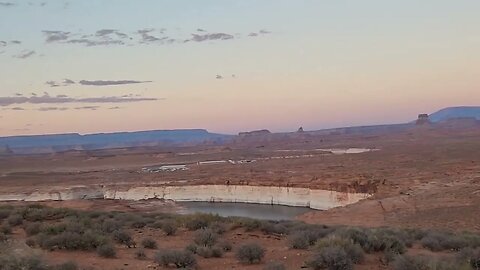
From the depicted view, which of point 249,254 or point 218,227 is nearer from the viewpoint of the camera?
point 249,254

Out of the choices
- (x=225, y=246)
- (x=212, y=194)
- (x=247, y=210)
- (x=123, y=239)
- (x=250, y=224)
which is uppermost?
(x=123, y=239)

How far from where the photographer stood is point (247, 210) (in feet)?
139

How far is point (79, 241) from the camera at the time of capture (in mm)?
13297

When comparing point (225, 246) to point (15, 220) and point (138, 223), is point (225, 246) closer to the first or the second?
point (138, 223)

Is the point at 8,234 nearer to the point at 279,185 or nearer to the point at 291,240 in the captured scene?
the point at 291,240

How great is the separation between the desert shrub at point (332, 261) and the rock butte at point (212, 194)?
30678mm

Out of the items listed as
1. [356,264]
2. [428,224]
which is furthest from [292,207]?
[356,264]

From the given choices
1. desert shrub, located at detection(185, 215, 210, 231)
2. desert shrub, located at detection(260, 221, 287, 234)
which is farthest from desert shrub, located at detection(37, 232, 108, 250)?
desert shrub, located at detection(260, 221, 287, 234)

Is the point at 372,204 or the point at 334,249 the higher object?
the point at 334,249

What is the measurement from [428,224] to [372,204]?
8189mm

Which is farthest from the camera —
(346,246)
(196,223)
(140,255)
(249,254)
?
(196,223)

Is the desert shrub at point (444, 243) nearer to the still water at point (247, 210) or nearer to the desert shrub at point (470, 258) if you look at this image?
the desert shrub at point (470, 258)

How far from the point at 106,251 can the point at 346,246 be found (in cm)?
555

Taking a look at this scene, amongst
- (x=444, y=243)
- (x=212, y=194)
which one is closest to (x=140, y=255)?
(x=444, y=243)
